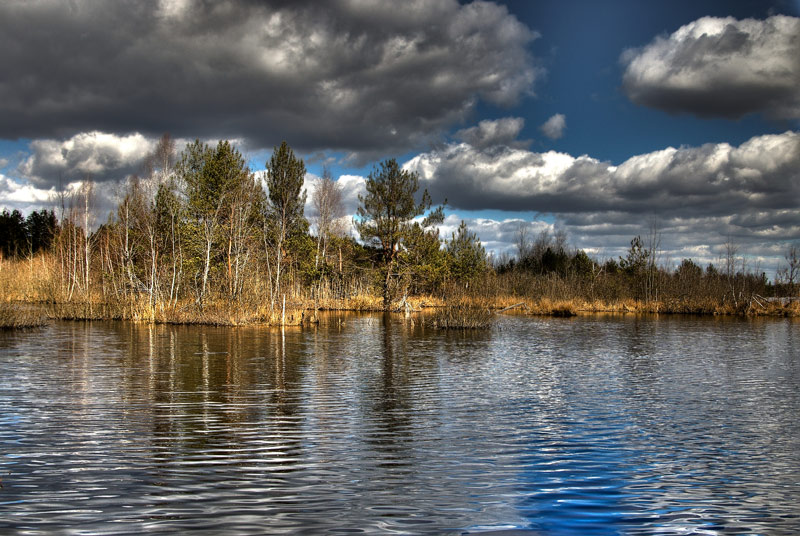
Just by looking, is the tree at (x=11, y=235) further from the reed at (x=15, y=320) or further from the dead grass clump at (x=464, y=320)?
the dead grass clump at (x=464, y=320)

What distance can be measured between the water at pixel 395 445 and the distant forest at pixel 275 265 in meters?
16.2

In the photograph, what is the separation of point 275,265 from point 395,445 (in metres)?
32.9

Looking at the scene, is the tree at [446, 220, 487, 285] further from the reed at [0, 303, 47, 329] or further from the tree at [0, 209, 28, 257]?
the tree at [0, 209, 28, 257]

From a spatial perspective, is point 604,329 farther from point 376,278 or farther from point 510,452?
point 510,452

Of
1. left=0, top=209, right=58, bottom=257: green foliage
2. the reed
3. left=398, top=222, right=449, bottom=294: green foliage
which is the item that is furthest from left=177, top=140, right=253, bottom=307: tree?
left=0, top=209, right=58, bottom=257: green foliage

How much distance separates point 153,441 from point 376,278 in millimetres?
38751

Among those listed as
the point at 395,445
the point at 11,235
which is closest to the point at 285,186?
the point at 395,445

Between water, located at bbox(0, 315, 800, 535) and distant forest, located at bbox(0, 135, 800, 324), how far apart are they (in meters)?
16.2

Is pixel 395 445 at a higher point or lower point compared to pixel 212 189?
lower

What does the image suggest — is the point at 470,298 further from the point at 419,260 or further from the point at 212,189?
the point at 212,189

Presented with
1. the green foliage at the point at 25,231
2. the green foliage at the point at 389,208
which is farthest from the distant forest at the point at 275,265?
the green foliage at the point at 25,231

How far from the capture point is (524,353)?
66.5 feet

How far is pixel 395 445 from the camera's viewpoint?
8.25 m

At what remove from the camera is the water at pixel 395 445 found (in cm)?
552
